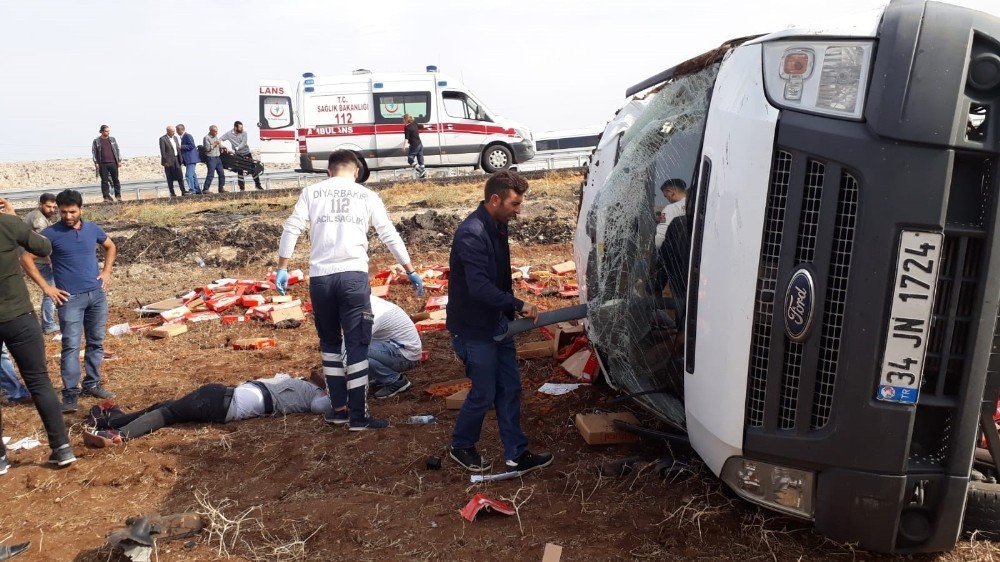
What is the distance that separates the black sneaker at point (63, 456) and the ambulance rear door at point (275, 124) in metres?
16.8

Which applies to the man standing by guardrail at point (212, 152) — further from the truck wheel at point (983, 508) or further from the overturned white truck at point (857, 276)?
the truck wheel at point (983, 508)

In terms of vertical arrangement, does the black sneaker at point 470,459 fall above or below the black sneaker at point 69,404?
above

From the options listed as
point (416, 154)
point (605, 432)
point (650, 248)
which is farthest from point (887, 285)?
point (416, 154)

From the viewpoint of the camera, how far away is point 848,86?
9.24 feet

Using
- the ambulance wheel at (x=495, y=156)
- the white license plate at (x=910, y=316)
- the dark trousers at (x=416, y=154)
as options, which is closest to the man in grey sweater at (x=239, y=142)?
the dark trousers at (x=416, y=154)

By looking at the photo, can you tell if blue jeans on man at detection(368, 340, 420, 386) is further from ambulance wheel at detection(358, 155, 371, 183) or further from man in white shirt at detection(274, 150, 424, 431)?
ambulance wheel at detection(358, 155, 371, 183)

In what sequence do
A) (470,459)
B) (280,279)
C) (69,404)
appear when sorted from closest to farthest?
(470,459)
(280,279)
(69,404)

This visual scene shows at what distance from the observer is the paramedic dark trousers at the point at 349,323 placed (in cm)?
530

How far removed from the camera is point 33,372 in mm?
5090

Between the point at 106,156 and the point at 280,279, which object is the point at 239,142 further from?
the point at 280,279

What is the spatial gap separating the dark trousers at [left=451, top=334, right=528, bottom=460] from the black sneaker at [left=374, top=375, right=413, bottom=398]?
5.33ft

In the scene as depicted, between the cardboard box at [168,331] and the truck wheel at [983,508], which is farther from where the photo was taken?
the cardboard box at [168,331]

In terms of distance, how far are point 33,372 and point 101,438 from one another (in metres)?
0.63

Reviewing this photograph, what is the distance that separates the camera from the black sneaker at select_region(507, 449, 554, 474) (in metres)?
4.46
